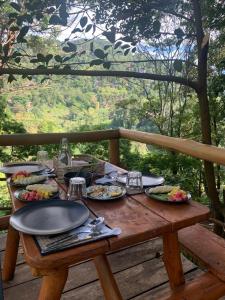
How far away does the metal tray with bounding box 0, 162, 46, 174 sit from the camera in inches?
72.1

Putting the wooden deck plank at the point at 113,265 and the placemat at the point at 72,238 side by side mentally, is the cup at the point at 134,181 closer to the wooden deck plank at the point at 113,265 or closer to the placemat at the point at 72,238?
the placemat at the point at 72,238

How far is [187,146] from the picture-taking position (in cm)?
192

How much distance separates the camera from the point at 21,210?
1.17 metres

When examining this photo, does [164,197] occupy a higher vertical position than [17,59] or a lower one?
lower

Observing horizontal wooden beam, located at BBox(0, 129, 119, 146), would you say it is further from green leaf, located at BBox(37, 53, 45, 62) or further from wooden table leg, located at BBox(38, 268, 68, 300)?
wooden table leg, located at BBox(38, 268, 68, 300)

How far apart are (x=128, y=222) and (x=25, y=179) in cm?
71

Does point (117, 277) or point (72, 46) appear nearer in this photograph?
point (117, 277)

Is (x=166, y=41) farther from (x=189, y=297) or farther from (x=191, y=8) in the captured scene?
(x=189, y=297)

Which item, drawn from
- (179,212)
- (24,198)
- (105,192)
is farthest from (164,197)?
(24,198)

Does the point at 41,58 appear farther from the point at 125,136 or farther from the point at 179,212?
the point at 179,212

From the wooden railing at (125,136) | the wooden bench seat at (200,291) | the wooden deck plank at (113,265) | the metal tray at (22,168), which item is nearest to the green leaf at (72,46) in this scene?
the wooden railing at (125,136)

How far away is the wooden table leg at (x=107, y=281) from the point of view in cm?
129

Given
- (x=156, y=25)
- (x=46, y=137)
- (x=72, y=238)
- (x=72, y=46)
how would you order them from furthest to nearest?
(x=156, y=25) → (x=46, y=137) → (x=72, y=46) → (x=72, y=238)

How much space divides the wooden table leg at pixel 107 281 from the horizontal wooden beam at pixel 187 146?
2.63 ft
